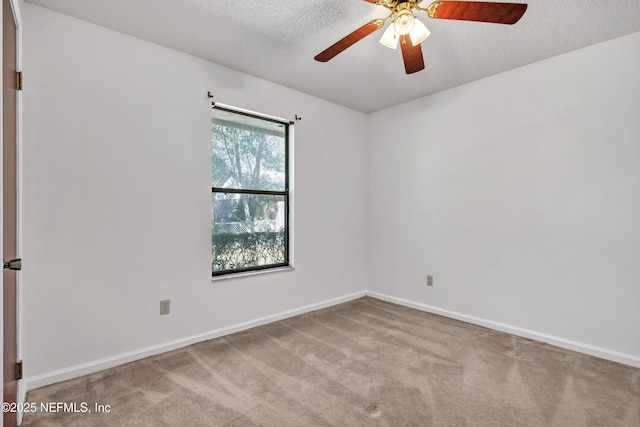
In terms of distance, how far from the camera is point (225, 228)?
10.4 ft

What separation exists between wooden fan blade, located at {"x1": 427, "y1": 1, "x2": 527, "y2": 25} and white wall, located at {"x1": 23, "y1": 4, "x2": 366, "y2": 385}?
203 centimetres

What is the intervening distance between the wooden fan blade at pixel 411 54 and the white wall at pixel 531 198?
58.1 inches

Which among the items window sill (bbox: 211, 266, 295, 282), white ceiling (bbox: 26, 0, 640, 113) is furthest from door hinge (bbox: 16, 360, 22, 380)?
white ceiling (bbox: 26, 0, 640, 113)

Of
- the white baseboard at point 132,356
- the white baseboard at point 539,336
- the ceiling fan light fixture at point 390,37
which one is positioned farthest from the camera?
the white baseboard at point 539,336

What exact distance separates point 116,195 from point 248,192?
1186mm

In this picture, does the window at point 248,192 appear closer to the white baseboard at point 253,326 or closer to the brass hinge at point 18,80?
the white baseboard at point 253,326

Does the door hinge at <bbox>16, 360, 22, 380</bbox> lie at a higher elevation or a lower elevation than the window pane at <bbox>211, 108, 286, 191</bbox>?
lower

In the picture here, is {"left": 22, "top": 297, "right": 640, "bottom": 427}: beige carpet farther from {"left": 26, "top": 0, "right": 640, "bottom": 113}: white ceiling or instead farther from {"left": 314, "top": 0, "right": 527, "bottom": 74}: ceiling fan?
{"left": 26, "top": 0, "right": 640, "bottom": 113}: white ceiling

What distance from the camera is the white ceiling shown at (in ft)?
7.09

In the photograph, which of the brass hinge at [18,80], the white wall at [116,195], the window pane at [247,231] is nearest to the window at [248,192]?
the window pane at [247,231]

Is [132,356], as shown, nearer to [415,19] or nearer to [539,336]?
[415,19]

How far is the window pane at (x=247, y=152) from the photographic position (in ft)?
10.2

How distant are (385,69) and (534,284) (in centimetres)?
247

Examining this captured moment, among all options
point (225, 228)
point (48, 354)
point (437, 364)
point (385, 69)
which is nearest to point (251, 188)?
point (225, 228)
